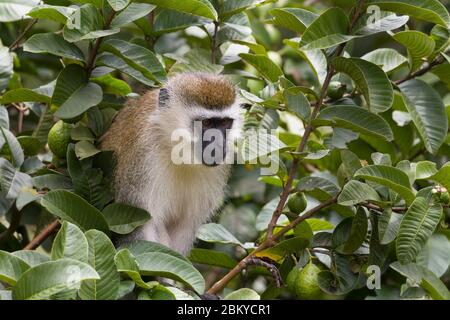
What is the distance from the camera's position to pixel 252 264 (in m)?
4.28

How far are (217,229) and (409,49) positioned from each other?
150 centimetres

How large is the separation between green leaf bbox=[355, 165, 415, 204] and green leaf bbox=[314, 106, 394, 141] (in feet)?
0.66

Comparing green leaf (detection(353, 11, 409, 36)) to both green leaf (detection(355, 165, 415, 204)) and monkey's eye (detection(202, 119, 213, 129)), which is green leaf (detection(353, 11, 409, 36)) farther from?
monkey's eye (detection(202, 119, 213, 129))

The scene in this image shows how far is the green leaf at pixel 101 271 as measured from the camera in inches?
127

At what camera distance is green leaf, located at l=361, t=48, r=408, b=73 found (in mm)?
4781

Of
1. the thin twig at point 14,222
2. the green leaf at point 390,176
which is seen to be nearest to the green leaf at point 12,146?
the thin twig at point 14,222

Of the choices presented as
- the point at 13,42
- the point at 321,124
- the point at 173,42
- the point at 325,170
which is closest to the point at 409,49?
the point at 321,124

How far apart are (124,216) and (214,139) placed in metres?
0.92

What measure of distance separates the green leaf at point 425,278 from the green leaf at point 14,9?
2605 mm

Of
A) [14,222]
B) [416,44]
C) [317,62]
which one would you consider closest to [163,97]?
[317,62]

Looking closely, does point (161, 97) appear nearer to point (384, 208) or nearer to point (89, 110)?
point (89, 110)

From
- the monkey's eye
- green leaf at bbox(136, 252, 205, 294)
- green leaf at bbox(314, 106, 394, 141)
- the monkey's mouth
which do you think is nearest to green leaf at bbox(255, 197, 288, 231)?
the monkey's mouth

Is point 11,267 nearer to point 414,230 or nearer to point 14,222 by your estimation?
point 14,222

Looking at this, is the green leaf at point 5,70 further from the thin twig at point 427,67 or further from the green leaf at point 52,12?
the thin twig at point 427,67
